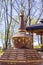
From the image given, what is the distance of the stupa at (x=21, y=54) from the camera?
159 cm

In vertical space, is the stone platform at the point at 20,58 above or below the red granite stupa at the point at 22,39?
below

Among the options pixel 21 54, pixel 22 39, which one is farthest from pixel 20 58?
pixel 22 39

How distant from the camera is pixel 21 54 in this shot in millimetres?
1607

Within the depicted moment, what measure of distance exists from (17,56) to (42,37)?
993 cm

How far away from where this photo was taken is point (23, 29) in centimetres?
173

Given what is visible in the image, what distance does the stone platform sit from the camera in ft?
5.21

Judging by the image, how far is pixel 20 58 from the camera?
1588 mm

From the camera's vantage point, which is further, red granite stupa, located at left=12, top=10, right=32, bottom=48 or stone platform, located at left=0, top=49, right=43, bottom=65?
red granite stupa, located at left=12, top=10, right=32, bottom=48

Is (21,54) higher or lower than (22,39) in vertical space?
lower

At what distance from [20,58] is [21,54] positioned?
4 cm

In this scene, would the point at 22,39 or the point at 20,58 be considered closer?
the point at 20,58

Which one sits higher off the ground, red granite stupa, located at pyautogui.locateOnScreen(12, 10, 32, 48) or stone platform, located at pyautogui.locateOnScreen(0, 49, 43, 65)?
red granite stupa, located at pyautogui.locateOnScreen(12, 10, 32, 48)

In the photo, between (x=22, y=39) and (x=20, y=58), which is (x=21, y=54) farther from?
(x=22, y=39)

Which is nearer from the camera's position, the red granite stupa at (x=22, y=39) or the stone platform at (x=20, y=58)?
the stone platform at (x=20, y=58)
